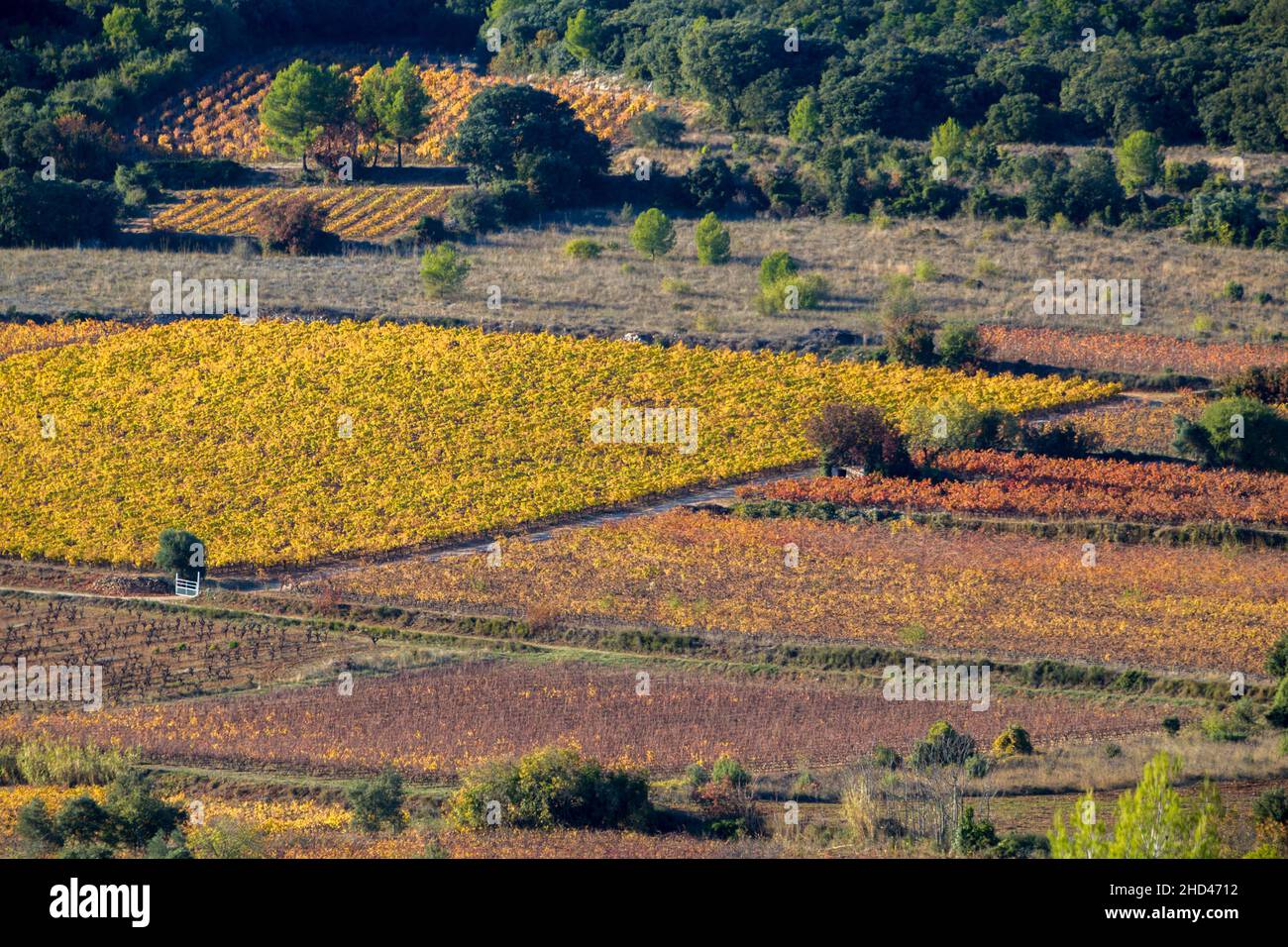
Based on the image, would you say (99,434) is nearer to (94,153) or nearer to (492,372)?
(492,372)

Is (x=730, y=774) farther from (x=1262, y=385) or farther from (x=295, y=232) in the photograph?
(x=295, y=232)

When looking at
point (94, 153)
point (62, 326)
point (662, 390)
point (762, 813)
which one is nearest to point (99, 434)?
point (62, 326)

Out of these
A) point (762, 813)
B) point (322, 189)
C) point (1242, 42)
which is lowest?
point (762, 813)

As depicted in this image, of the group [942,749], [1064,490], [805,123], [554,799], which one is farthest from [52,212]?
[942,749]

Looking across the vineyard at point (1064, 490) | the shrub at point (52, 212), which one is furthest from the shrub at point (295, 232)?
the vineyard at point (1064, 490)

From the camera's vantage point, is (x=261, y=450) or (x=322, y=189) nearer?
(x=261, y=450)
